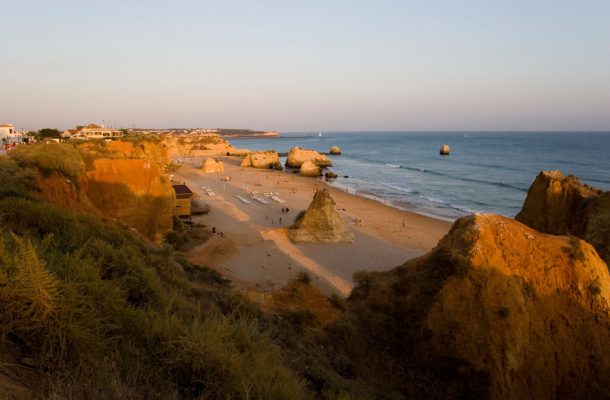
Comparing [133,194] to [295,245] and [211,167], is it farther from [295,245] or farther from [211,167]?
[211,167]

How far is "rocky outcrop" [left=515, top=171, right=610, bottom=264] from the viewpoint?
1598 centimetres

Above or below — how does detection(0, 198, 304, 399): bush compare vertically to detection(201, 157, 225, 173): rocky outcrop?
above

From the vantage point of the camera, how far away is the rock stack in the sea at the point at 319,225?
81.8 ft

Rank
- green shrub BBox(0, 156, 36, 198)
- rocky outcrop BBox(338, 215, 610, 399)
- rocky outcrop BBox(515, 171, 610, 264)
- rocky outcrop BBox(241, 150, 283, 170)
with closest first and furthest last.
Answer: rocky outcrop BBox(338, 215, 610, 399) → green shrub BBox(0, 156, 36, 198) → rocky outcrop BBox(515, 171, 610, 264) → rocky outcrop BBox(241, 150, 283, 170)

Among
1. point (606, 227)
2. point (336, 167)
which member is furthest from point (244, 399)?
point (336, 167)

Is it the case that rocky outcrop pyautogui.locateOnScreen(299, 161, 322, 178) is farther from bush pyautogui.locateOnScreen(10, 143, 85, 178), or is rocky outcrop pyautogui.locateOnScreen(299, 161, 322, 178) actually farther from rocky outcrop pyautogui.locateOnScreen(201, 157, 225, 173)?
bush pyautogui.locateOnScreen(10, 143, 85, 178)

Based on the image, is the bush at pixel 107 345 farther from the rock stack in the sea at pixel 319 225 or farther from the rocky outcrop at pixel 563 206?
the rock stack in the sea at pixel 319 225

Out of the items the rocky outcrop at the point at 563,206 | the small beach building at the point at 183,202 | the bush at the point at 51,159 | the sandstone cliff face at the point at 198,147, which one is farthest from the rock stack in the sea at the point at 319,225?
the sandstone cliff face at the point at 198,147

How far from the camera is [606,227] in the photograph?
47.7ft

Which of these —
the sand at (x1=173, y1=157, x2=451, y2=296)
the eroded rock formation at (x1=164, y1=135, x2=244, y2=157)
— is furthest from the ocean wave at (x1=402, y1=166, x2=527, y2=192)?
the eroded rock formation at (x1=164, y1=135, x2=244, y2=157)

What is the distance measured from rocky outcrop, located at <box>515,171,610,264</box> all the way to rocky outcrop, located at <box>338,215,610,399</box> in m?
6.52

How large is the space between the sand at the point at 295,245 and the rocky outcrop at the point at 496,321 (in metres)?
8.00

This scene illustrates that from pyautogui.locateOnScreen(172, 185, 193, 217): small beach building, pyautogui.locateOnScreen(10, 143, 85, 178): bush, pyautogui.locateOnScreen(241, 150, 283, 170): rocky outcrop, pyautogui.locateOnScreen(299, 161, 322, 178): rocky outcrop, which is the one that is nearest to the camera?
pyautogui.locateOnScreen(10, 143, 85, 178): bush

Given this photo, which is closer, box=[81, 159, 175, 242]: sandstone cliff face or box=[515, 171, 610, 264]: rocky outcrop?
box=[515, 171, 610, 264]: rocky outcrop
